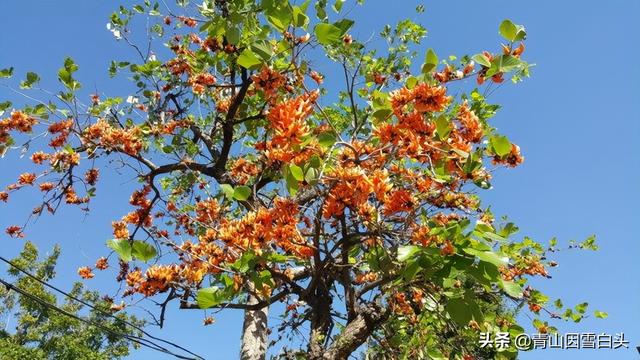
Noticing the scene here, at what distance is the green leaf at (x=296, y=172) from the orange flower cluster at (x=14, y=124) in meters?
3.22

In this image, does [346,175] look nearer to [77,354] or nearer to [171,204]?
[171,204]

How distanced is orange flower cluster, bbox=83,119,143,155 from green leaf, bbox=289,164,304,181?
3006 mm

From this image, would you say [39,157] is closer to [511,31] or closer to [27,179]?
[27,179]

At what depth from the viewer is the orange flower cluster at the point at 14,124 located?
4.04 m

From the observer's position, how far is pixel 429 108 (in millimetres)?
2055

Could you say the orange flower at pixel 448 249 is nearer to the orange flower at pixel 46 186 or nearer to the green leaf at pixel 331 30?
the green leaf at pixel 331 30

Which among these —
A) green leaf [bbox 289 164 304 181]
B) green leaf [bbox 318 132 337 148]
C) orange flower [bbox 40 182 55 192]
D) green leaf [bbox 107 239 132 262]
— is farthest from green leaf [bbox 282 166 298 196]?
orange flower [bbox 40 182 55 192]

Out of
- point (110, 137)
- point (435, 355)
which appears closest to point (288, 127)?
point (435, 355)

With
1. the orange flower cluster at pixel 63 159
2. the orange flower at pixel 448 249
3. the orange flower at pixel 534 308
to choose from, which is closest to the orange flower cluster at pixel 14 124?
the orange flower cluster at pixel 63 159

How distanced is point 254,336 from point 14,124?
2.69m

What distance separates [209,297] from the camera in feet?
7.22

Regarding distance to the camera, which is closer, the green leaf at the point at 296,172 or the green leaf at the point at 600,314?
the green leaf at the point at 296,172

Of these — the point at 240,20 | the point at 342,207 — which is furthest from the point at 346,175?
the point at 240,20

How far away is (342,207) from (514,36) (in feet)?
3.17
